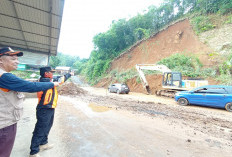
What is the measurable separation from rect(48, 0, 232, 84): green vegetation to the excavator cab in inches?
168

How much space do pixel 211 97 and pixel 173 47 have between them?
14937 mm

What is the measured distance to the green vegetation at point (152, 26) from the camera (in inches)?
653

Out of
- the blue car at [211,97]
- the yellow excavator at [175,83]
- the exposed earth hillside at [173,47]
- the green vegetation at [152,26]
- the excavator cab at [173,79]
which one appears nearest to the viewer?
the blue car at [211,97]

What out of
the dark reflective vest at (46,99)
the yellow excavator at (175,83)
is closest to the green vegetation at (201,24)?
the yellow excavator at (175,83)

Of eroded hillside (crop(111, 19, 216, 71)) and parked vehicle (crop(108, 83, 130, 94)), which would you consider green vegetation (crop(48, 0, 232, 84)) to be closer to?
eroded hillside (crop(111, 19, 216, 71))

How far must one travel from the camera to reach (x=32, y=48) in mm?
4195

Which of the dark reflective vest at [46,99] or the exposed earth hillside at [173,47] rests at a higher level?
the exposed earth hillside at [173,47]

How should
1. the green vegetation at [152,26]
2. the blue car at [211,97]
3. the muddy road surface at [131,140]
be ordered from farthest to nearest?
the green vegetation at [152,26], the blue car at [211,97], the muddy road surface at [131,140]

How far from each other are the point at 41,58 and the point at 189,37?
72.5 feet

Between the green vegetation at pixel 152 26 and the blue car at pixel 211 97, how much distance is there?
767cm

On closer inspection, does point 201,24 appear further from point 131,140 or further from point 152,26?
point 131,140

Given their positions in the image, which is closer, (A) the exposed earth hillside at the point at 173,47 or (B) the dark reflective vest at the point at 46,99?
(B) the dark reflective vest at the point at 46,99

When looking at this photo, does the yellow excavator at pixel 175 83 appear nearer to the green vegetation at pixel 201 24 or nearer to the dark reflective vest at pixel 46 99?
the dark reflective vest at pixel 46 99


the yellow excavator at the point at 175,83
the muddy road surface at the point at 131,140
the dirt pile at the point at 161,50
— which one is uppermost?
the dirt pile at the point at 161,50
